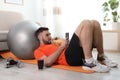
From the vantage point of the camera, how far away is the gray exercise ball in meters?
2.69

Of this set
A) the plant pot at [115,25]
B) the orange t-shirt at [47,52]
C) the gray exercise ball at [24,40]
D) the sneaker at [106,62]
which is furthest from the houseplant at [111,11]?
the orange t-shirt at [47,52]

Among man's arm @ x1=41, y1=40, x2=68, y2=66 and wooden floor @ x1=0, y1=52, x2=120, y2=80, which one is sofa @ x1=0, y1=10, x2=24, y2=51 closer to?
wooden floor @ x1=0, y1=52, x2=120, y2=80

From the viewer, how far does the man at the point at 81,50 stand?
2.09 metres

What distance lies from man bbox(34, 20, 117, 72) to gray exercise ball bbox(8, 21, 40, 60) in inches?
12.5

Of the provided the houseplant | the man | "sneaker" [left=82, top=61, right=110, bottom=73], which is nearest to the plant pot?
the houseplant

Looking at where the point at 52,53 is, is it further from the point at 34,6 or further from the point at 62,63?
the point at 34,6

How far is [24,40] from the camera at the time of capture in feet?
8.86

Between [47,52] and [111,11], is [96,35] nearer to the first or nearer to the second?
[47,52]

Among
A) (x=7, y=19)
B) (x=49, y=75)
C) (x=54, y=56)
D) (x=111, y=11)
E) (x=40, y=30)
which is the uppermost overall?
(x=111, y=11)

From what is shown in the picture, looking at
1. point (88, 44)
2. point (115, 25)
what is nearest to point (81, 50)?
point (88, 44)

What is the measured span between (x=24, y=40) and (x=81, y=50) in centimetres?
91

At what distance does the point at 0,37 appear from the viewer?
10.3ft

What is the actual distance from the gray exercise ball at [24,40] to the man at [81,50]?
1.04ft

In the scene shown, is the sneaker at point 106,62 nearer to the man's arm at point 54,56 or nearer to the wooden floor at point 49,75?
the wooden floor at point 49,75
